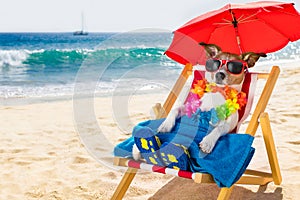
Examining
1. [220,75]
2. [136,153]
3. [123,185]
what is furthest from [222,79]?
[123,185]

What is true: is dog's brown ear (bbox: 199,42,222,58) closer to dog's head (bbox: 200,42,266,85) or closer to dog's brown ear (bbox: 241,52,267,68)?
dog's head (bbox: 200,42,266,85)

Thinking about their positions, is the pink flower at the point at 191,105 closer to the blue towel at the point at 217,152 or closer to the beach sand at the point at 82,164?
the blue towel at the point at 217,152

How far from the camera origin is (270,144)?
2938 millimetres

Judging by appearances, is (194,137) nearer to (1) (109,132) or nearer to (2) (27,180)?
(2) (27,180)

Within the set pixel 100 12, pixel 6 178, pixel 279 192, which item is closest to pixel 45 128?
pixel 6 178

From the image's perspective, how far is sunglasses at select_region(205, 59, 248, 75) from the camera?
3041 mm

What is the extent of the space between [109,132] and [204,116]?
2235 millimetres

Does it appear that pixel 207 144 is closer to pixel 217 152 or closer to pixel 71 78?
pixel 217 152

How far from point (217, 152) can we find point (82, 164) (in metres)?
1.66

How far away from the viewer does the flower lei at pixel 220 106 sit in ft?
9.57

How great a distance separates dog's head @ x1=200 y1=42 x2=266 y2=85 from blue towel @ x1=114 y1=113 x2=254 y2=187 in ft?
1.03

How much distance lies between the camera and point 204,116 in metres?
2.99

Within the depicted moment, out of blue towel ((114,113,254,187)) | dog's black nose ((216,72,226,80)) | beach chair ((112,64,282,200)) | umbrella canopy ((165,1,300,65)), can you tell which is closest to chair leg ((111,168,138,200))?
beach chair ((112,64,282,200))

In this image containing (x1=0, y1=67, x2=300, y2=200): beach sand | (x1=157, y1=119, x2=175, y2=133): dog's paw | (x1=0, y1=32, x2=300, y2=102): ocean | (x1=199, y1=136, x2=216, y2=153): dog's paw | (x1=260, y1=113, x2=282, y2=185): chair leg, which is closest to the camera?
(x1=199, y1=136, x2=216, y2=153): dog's paw
